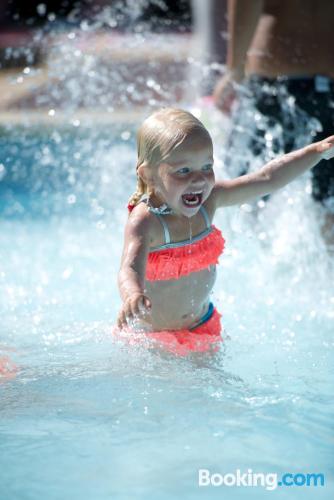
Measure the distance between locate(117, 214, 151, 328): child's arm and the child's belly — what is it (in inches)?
9.7

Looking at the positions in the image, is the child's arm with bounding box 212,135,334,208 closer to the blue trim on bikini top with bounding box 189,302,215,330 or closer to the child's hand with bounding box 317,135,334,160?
the child's hand with bounding box 317,135,334,160

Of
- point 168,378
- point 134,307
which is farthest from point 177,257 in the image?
point 134,307

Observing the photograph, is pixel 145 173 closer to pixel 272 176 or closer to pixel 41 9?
pixel 272 176

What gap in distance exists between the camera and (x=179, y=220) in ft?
9.62

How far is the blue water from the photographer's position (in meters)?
2.30

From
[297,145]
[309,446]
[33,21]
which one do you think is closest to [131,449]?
[309,446]

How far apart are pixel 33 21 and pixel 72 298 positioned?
11.0m

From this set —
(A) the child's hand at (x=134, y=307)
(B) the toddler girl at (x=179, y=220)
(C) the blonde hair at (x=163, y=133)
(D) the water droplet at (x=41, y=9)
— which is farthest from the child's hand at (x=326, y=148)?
(D) the water droplet at (x=41, y=9)

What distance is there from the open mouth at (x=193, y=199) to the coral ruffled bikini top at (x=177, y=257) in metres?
0.14

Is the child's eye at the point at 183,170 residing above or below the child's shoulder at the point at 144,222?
above

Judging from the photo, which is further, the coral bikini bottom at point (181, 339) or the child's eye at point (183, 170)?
the coral bikini bottom at point (181, 339)

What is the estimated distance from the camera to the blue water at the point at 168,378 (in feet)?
7.55

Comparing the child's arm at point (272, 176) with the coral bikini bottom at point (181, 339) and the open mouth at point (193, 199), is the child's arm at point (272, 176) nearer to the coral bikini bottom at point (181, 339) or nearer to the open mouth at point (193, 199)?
the open mouth at point (193, 199)

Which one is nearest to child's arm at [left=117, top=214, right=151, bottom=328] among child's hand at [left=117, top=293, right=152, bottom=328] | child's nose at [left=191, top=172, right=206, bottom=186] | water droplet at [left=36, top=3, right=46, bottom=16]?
child's hand at [left=117, top=293, right=152, bottom=328]
